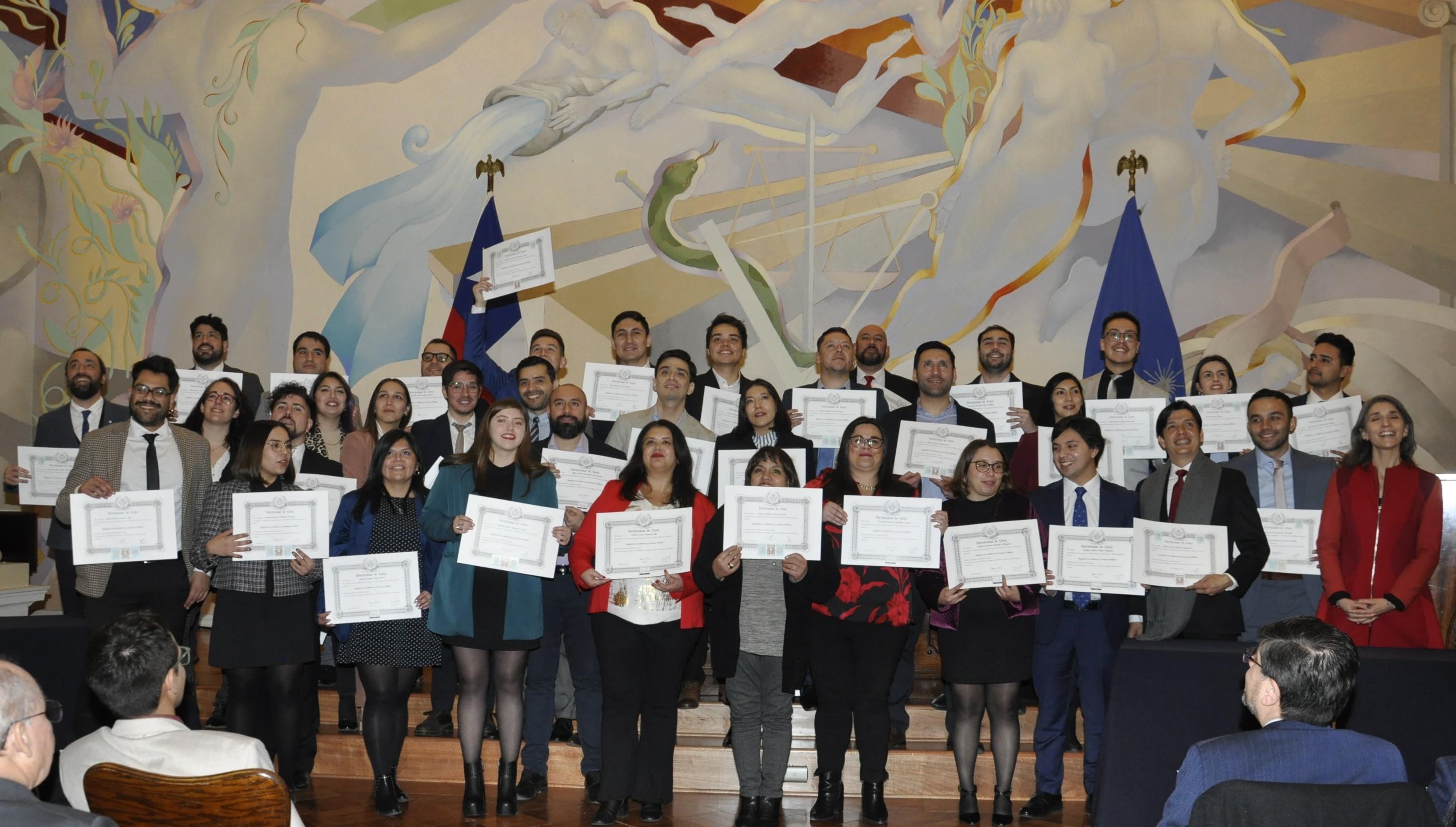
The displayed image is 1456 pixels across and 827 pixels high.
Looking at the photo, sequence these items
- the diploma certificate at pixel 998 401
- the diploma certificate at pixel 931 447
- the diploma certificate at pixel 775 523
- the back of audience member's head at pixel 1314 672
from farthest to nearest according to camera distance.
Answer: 1. the diploma certificate at pixel 998 401
2. the diploma certificate at pixel 931 447
3. the diploma certificate at pixel 775 523
4. the back of audience member's head at pixel 1314 672

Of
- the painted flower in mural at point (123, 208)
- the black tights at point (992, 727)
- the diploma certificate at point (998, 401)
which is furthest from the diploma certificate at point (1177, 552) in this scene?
the painted flower in mural at point (123, 208)

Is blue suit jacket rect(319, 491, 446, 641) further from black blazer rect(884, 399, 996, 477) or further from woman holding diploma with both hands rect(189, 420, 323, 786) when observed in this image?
black blazer rect(884, 399, 996, 477)

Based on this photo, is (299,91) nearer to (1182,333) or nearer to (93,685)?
(1182,333)

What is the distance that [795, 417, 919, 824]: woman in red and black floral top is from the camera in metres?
5.27

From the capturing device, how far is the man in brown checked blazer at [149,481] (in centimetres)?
549

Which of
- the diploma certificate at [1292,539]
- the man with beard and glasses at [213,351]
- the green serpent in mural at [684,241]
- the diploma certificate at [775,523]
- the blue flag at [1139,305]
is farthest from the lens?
the green serpent in mural at [684,241]

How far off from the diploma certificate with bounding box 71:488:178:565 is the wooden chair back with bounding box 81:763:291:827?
10.4 feet

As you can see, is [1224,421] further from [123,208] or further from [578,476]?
[123,208]

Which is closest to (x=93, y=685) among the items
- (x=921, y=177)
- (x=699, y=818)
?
(x=699, y=818)

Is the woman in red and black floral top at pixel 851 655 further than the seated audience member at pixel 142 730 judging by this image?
Yes

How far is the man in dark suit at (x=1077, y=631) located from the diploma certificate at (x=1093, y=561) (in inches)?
3.9

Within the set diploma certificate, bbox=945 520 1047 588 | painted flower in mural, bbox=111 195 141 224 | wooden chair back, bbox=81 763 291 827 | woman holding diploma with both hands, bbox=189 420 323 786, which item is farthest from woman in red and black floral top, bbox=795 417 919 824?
painted flower in mural, bbox=111 195 141 224

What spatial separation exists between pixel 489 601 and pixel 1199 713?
2976 mm

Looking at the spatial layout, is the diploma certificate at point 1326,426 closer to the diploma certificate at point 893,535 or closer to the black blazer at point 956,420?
the black blazer at point 956,420
